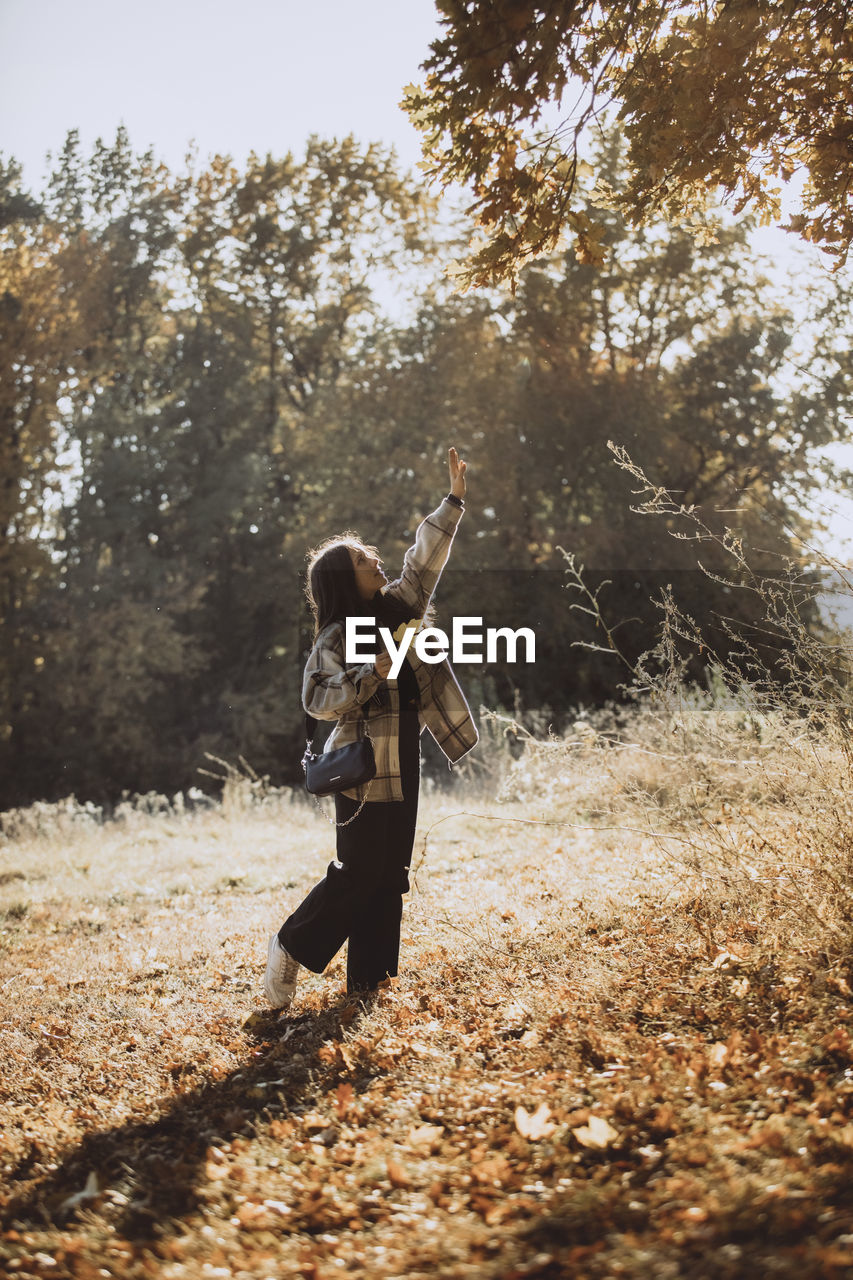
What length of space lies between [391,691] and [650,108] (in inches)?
106

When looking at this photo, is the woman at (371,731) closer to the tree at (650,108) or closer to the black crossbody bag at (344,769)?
the black crossbody bag at (344,769)

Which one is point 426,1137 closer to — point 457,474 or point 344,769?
point 344,769

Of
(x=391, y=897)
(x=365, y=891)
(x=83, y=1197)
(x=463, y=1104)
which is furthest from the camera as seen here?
(x=391, y=897)

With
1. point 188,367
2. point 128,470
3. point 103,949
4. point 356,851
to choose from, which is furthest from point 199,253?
point 356,851

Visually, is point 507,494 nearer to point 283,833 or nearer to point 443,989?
point 283,833

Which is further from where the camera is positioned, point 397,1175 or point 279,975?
point 279,975

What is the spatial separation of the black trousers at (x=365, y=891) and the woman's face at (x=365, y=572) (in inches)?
20.1

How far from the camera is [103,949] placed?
572cm

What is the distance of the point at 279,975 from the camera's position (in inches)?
158

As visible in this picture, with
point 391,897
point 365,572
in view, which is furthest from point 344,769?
point 365,572

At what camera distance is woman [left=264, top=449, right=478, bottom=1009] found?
12.5ft

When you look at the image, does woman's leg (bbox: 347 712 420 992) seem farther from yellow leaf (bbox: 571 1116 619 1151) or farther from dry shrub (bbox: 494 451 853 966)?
yellow leaf (bbox: 571 1116 619 1151)

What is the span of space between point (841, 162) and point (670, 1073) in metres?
3.69

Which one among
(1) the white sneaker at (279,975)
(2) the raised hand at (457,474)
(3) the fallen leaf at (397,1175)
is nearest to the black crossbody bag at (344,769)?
(1) the white sneaker at (279,975)
